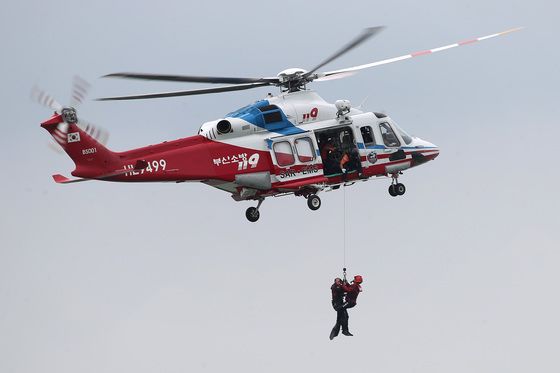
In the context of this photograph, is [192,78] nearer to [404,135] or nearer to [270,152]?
[270,152]

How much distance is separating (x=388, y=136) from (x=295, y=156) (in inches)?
152

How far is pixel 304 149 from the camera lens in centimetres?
5369

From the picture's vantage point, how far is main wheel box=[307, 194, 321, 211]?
53531mm

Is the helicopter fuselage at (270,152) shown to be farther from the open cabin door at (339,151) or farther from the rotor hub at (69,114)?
the rotor hub at (69,114)

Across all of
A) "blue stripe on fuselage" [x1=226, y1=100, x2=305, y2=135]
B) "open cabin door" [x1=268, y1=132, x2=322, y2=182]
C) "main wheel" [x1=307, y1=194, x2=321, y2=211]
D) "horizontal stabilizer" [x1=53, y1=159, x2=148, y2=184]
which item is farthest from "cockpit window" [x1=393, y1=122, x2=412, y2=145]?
"horizontal stabilizer" [x1=53, y1=159, x2=148, y2=184]

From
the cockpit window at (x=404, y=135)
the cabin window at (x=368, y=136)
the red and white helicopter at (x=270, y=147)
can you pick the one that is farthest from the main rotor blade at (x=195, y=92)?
the cockpit window at (x=404, y=135)

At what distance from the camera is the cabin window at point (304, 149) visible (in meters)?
53.6

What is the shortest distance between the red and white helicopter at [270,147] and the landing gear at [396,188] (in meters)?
0.03

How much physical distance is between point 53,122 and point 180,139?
3.87 metres


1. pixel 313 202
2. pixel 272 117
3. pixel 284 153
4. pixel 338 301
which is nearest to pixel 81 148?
pixel 272 117

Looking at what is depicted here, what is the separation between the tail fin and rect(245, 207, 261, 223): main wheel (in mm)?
4778

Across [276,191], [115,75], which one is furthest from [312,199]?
[115,75]

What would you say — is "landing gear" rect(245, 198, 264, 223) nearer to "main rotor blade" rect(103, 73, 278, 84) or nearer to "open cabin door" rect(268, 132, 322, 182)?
"open cabin door" rect(268, 132, 322, 182)

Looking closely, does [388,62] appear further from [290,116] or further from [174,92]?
[174,92]
